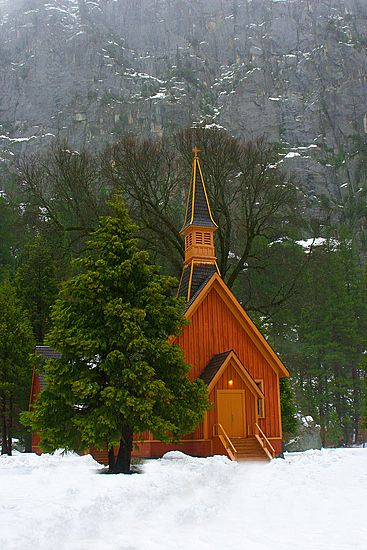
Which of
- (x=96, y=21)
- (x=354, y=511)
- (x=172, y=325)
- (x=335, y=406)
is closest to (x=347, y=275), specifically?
(x=335, y=406)

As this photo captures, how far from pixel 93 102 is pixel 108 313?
106669 mm

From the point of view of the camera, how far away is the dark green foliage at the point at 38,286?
32.5m

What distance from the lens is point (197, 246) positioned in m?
25.4

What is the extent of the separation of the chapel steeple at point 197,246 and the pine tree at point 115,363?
7706 mm

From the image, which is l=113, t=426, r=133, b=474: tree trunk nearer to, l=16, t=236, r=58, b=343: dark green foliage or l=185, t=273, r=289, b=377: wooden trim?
l=185, t=273, r=289, b=377: wooden trim

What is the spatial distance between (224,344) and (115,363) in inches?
313

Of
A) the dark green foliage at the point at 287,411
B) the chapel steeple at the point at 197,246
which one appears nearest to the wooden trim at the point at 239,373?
the chapel steeple at the point at 197,246

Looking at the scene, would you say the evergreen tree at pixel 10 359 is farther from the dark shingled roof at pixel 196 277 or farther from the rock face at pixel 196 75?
the rock face at pixel 196 75

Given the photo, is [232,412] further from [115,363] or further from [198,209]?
[198,209]

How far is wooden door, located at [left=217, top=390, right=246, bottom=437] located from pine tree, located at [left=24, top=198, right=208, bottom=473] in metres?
4.61

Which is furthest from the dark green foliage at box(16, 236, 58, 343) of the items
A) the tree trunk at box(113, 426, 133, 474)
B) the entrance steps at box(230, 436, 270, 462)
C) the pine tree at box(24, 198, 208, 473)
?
the tree trunk at box(113, 426, 133, 474)

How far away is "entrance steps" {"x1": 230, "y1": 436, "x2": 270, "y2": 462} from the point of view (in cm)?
1977

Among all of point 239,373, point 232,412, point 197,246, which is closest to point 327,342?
point 197,246

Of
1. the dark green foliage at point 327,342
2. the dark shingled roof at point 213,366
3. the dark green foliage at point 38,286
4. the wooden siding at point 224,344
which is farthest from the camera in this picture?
the dark green foliage at point 327,342
